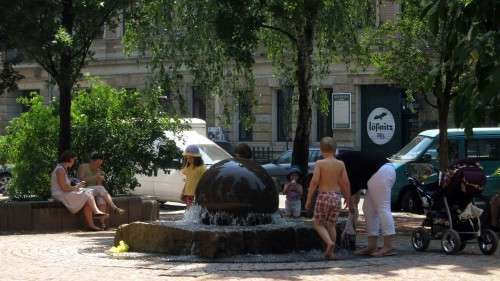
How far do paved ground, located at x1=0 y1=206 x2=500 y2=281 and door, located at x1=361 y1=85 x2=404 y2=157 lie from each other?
78.8 feet

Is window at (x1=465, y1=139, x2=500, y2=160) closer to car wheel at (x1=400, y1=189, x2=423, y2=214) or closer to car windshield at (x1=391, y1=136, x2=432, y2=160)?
car windshield at (x1=391, y1=136, x2=432, y2=160)

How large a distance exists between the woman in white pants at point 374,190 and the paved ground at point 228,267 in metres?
0.37

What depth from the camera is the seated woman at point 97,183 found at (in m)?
15.7

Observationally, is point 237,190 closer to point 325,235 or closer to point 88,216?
point 325,235

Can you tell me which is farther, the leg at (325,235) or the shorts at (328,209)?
the shorts at (328,209)

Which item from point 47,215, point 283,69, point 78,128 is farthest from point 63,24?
point 283,69

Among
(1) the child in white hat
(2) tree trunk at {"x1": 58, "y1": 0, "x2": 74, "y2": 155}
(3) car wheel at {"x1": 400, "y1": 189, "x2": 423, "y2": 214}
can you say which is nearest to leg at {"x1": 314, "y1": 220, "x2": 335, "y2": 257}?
(1) the child in white hat

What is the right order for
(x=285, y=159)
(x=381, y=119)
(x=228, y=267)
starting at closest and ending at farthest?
(x=228, y=267) < (x=285, y=159) < (x=381, y=119)

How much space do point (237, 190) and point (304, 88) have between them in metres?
7.69

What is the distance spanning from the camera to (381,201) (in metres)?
11.4

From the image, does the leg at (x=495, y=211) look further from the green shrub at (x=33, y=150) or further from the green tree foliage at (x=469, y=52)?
the green tree foliage at (x=469, y=52)

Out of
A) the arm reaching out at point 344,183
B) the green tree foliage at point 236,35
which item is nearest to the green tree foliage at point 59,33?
the green tree foliage at point 236,35

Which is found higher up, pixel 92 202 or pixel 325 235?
pixel 92 202

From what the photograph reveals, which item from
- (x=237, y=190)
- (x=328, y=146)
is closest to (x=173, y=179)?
(x=237, y=190)
